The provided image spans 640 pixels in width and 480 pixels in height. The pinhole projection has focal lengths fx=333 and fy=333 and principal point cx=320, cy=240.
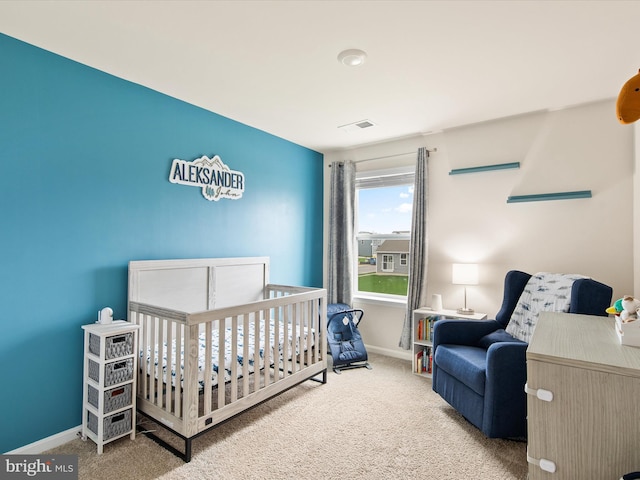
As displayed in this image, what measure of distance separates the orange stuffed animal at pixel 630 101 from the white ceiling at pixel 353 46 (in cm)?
69

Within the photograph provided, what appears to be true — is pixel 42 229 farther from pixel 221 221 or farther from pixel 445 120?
pixel 445 120

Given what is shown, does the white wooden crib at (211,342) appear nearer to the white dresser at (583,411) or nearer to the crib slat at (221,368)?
the crib slat at (221,368)

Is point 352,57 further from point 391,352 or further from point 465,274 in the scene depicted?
point 391,352

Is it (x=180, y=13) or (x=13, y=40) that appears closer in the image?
(x=180, y=13)

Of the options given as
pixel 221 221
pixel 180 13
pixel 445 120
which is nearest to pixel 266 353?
pixel 221 221

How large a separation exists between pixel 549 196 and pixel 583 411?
2268 millimetres

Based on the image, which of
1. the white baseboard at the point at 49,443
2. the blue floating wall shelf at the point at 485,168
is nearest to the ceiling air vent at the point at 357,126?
the blue floating wall shelf at the point at 485,168

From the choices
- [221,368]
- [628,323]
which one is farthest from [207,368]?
[628,323]

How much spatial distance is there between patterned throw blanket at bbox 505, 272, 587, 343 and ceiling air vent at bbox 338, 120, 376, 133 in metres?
1.97

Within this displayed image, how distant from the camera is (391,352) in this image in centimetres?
374

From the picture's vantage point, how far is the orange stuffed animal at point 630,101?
47.4 inches

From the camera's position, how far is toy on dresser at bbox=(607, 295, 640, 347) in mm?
1229

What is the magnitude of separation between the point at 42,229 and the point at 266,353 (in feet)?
5.20

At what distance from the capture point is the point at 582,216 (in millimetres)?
2742
